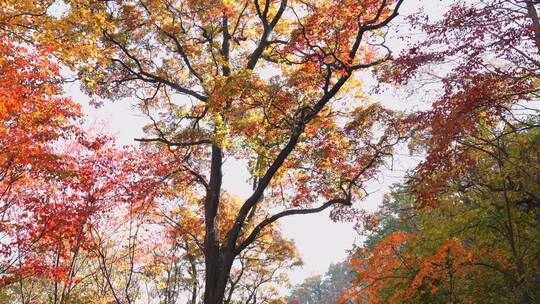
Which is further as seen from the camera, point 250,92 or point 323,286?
point 323,286

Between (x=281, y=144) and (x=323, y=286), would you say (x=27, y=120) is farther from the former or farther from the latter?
(x=323, y=286)

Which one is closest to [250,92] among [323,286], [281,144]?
[281,144]

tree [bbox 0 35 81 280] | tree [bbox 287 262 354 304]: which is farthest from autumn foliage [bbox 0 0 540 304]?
tree [bbox 287 262 354 304]

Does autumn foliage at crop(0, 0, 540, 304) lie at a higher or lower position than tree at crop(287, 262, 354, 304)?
lower

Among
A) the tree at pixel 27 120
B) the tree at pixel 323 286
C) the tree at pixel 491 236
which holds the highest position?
the tree at pixel 323 286

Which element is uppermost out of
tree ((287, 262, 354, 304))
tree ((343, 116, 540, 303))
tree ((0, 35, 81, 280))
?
tree ((287, 262, 354, 304))

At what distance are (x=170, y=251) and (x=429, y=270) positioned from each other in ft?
40.3

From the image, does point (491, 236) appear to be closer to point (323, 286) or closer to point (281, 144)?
point (281, 144)

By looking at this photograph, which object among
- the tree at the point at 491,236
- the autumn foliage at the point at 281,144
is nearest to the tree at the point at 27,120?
the autumn foliage at the point at 281,144

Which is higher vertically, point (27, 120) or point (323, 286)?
point (323, 286)

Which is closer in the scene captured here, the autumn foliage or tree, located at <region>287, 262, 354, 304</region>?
the autumn foliage

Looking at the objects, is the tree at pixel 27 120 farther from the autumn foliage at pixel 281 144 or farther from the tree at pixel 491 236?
the tree at pixel 491 236

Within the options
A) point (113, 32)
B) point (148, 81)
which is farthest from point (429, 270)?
point (113, 32)

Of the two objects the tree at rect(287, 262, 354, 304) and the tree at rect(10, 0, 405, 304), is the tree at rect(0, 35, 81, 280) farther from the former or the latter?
the tree at rect(287, 262, 354, 304)
